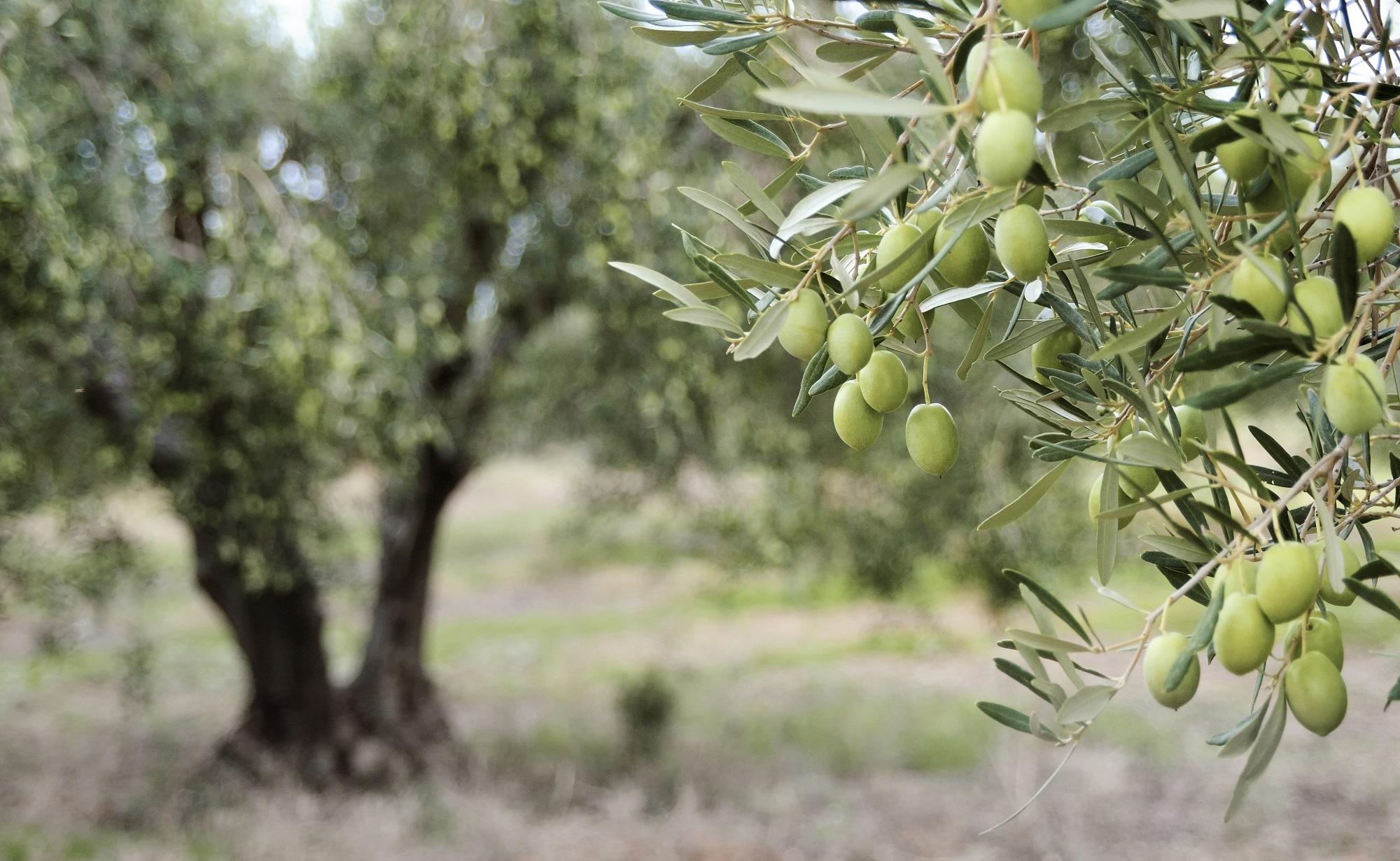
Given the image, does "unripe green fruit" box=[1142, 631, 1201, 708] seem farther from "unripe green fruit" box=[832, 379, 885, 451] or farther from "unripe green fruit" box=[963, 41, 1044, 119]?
"unripe green fruit" box=[963, 41, 1044, 119]

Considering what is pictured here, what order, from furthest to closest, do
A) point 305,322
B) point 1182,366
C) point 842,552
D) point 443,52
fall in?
point 842,552, point 443,52, point 305,322, point 1182,366

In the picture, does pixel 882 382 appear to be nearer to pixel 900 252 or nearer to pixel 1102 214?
pixel 900 252

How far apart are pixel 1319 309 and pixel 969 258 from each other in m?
0.19

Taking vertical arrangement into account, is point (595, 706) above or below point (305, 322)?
below

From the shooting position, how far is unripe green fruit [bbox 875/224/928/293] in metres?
0.60

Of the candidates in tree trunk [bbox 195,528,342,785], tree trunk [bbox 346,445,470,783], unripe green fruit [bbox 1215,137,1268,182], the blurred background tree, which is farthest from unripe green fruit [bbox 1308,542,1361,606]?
tree trunk [bbox 346,445,470,783]

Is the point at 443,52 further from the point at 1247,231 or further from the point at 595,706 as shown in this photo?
the point at 595,706

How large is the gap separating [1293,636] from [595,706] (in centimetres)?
895

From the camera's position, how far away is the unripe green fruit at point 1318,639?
61 centimetres

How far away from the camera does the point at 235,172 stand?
3.80 meters

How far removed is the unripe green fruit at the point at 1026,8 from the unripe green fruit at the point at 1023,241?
0.36 feet

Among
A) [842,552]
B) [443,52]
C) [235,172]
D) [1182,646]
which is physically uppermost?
[443,52]

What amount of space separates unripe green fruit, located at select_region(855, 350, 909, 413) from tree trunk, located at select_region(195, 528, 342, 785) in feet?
18.2

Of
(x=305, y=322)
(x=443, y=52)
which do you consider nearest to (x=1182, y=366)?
(x=305, y=322)
